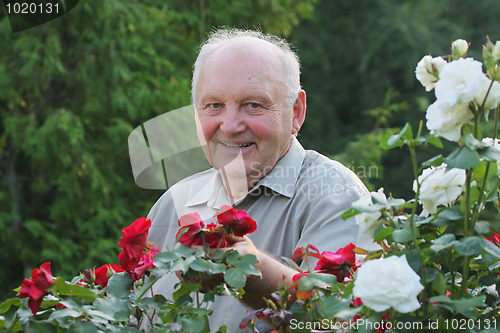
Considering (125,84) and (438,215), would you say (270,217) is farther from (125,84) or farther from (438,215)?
(125,84)

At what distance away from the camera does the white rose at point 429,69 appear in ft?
3.57

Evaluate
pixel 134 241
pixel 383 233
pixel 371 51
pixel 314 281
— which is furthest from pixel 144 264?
pixel 371 51

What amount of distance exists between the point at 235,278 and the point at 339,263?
0.77 ft

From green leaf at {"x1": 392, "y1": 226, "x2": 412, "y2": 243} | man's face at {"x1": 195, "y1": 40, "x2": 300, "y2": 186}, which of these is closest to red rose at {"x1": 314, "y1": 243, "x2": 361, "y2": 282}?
green leaf at {"x1": 392, "y1": 226, "x2": 412, "y2": 243}

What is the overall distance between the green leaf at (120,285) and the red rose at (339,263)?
345 mm

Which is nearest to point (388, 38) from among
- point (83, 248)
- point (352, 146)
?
point (352, 146)

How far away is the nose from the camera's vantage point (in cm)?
200

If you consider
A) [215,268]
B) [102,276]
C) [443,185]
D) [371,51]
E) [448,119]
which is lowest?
[102,276]

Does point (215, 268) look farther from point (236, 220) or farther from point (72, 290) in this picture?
point (72, 290)

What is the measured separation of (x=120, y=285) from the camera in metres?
1.19

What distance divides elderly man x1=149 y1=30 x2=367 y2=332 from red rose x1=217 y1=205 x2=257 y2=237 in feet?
2.09

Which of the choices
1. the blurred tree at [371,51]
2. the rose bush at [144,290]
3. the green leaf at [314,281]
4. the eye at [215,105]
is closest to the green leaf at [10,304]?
the rose bush at [144,290]

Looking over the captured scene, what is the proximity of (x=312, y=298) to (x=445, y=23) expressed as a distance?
35.0 ft

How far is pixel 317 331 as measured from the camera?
103 centimetres
